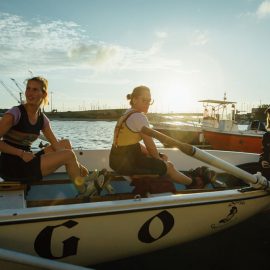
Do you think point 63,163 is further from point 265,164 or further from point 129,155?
point 265,164

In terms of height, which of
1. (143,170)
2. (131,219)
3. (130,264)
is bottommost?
(130,264)

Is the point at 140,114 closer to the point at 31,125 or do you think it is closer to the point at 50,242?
the point at 31,125

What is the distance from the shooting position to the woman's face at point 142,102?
15.1ft

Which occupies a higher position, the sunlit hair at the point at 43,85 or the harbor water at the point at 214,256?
the sunlit hair at the point at 43,85

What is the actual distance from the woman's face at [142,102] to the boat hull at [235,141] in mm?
11383

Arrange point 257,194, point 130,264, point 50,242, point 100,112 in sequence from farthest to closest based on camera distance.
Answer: point 100,112 < point 257,194 < point 130,264 < point 50,242

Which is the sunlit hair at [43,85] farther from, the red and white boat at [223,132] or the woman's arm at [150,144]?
the red and white boat at [223,132]

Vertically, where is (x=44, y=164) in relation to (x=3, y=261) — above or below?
above

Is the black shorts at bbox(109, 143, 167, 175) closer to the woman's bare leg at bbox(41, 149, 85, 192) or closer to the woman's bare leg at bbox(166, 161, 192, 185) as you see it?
the woman's bare leg at bbox(166, 161, 192, 185)

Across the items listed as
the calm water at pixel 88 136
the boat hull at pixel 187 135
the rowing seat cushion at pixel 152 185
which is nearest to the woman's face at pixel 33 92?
the rowing seat cushion at pixel 152 185

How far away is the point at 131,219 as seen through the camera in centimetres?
367

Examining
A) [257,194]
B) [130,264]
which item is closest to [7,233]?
[130,264]

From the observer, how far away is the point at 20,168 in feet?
13.3

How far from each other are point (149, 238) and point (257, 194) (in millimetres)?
1671
